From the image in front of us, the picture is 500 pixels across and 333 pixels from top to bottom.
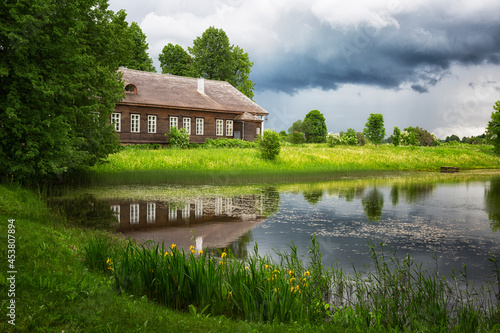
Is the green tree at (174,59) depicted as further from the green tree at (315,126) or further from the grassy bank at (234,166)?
the grassy bank at (234,166)

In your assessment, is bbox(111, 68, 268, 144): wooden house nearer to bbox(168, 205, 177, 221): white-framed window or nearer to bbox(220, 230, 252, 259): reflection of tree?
bbox(168, 205, 177, 221): white-framed window

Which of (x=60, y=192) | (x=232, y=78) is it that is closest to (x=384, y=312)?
(x=60, y=192)

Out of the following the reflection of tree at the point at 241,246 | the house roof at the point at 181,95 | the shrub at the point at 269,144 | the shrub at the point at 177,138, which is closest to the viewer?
the reflection of tree at the point at 241,246

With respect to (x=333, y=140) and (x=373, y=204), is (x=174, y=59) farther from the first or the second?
(x=373, y=204)

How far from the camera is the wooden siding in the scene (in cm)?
3597

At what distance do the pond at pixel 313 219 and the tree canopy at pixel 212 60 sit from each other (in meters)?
38.5

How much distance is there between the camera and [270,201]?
16.1 m

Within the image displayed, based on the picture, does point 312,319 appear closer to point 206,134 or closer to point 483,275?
point 483,275

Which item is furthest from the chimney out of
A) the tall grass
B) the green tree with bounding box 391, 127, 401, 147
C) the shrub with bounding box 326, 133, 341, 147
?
the tall grass

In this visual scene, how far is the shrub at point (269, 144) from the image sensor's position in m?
28.7

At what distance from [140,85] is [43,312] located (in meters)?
35.8

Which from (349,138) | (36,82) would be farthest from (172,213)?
(349,138)

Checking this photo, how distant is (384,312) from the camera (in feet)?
17.1

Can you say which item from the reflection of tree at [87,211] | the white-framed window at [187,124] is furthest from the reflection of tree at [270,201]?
the white-framed window at [187,124]
